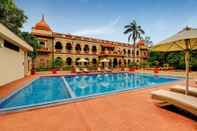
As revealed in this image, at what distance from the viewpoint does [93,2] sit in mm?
15750

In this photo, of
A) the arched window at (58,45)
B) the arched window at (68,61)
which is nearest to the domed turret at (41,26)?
the arched window at (58,45)

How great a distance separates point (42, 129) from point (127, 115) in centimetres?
258

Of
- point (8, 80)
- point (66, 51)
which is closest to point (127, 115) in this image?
point (8, 80)

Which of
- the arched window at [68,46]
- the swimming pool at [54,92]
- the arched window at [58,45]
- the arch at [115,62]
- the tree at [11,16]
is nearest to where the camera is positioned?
the swimming pool at [54,92]

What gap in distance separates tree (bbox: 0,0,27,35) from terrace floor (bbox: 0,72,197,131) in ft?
51.2

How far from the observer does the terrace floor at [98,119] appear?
3723 mm

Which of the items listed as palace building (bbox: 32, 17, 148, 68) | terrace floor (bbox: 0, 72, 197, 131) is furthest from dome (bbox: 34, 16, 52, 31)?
terrace floor (bbox: 0, 72, 197, 131)

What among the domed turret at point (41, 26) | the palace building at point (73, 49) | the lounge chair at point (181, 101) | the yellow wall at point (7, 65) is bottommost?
the lounge chair at point (181, 101)

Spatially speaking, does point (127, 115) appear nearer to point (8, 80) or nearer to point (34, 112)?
point (34, 112)

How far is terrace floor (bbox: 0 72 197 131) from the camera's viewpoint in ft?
12.2

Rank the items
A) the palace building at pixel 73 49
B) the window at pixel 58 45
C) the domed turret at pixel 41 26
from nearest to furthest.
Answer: the palace building at pixel 73 49 → the domed turret at pixel 41 26 → the window at pixel 58 45

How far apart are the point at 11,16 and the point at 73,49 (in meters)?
14.8

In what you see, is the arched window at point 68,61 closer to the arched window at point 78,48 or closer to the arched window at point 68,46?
the arched window at point 68,46

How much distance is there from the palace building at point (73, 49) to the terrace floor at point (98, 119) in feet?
78.4
